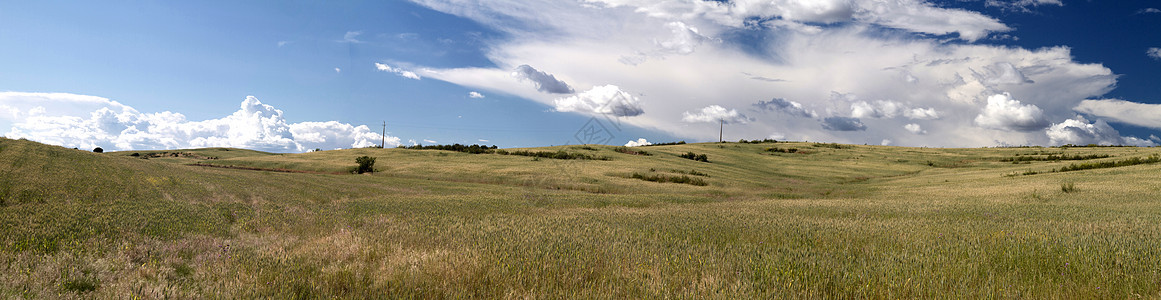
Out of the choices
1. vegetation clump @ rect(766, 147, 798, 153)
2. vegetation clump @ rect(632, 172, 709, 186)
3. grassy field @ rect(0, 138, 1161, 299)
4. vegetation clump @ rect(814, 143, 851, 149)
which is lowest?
vegetation clump @ rect(632, 172, 709, 186)

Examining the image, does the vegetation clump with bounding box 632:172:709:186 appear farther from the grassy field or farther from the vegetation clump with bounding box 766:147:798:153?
the vegetation clump with bounding box 766:147:798:153

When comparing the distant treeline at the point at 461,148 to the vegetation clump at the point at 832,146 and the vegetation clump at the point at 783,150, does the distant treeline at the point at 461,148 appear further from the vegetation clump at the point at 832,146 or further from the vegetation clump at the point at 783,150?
the vegetation clump at the point at 832,146

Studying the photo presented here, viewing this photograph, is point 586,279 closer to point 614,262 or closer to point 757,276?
point 614,262

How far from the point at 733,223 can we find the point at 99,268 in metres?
8.85

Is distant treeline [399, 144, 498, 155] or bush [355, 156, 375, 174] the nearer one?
bush [355, 156, 375, 174]

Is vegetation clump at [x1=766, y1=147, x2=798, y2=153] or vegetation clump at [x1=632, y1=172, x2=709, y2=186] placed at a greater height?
vegetation clump at [x1=766, y1=147, x2=798, y2=153]

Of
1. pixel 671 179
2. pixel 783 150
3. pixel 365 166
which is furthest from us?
pixel 783 150

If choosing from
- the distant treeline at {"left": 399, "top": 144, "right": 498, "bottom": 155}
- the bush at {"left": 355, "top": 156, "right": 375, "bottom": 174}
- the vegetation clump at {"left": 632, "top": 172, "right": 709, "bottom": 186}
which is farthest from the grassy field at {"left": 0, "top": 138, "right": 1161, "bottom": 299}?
→ the distant treeline at {"left": 399, "top": 144, "right": 498, "bottom": 155}

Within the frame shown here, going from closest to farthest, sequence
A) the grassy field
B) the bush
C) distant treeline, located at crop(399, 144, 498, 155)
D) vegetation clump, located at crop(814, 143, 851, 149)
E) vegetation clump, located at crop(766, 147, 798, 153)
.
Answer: the grassy field → the bush → distant treeline, located at crop(399, 144, 498, 155) → vegetation clump, located at crop(766, 147, 798, 153) → vegetation clump, located at crop(814, 143, 851, 149)

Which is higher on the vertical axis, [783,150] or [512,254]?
[783,150]

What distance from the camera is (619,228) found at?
831 cm

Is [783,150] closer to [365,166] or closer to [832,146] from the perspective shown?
[832,146]

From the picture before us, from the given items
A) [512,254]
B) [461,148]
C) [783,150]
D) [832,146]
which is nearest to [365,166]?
[461,148]

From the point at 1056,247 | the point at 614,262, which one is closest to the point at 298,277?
the point at 614,262
